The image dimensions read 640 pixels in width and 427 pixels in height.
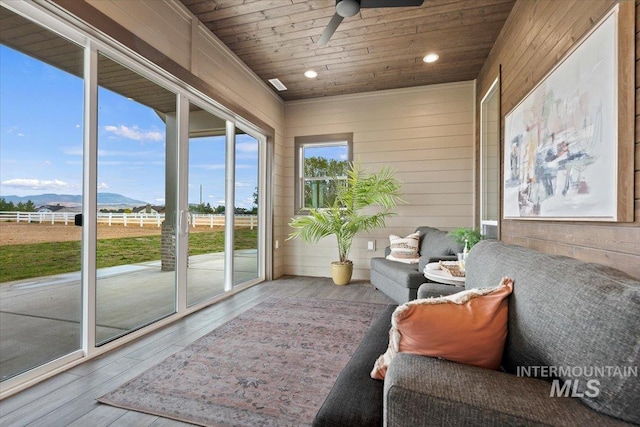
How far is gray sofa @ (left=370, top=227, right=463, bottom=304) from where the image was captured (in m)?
2.90

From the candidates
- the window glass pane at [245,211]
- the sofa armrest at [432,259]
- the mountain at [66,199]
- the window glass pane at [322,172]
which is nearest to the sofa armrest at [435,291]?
the sofa armrest at [432,259]

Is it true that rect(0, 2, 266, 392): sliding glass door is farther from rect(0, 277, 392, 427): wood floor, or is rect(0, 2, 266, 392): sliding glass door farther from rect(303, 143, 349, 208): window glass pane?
rect(303, 143, 349, 208): window glass pane

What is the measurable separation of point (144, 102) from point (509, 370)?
310cm

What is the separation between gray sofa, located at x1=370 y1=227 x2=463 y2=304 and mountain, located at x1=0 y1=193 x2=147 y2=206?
8.59ft

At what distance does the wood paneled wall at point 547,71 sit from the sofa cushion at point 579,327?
1.18ft

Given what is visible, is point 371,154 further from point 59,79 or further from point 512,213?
point 59,79

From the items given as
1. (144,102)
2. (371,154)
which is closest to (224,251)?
(144,102)

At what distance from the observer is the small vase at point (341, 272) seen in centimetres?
416

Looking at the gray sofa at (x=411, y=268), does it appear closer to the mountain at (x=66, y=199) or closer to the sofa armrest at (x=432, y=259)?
the sofa armrest at (x=432, y=259)

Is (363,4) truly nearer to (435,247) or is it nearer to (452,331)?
(452,331)

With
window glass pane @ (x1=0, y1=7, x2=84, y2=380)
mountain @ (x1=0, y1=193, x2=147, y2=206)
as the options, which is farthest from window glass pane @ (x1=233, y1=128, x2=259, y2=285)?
window glass pane @ (x1=0, y1=7, x2=84, y2=380)

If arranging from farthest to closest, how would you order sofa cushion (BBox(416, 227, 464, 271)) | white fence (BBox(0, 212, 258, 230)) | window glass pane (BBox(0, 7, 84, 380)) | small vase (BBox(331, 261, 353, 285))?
small vase (BBox(331, 261, 353, 285)) → sofa cushion (BBox(416, 227, 464, 271)) → white fence (BBox(0, 212, 258, 230)) → window glass pane (BBox(0, 7, 84, 380))

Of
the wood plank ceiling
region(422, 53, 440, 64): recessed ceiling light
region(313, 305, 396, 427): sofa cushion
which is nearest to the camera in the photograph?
region(313, 305, 396, 427): sofa cushion

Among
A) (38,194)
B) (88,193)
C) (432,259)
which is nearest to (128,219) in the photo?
(88,193)
